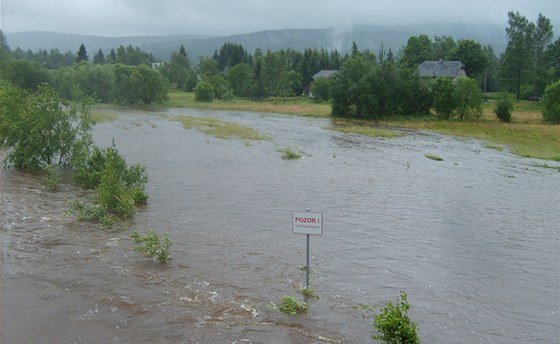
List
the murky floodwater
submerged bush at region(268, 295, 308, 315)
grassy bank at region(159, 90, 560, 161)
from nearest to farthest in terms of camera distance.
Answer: the murky floodwater, submerged bush at region(268, 295, 308, 315), grassy bank at region(159, 90, 560, 161)

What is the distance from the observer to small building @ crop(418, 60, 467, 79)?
99406 millimetres

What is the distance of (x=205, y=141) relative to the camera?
39.8m

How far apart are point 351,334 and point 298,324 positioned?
109cm

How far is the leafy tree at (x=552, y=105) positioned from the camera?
191 ft

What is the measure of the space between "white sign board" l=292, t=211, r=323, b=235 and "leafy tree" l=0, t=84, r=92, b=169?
15.8 m

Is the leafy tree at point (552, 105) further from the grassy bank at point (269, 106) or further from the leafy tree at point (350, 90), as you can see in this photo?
the grassy bank at point (269, 106)

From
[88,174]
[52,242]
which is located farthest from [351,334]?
[88,174]

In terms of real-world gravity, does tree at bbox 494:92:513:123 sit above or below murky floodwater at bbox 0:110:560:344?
above

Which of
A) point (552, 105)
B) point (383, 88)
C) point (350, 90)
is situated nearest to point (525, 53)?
point (552, 105)

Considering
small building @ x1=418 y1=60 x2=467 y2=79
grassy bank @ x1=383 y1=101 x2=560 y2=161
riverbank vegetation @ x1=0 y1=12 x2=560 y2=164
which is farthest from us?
small building @ x1=418 y1=60 x2=467 y2=79

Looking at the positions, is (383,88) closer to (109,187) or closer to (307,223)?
(109,187)

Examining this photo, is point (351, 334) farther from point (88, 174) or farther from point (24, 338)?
point (88, 174)

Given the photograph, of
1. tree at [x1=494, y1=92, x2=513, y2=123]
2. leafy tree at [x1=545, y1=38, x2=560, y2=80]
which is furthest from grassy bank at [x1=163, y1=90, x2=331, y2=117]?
leafy tree at [x1=545, y1=38, x2=560, y2=80]

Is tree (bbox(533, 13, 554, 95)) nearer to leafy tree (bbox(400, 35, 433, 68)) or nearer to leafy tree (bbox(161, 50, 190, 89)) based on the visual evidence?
leafy tree (bbox(400, 35, 433, 68))
